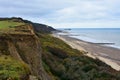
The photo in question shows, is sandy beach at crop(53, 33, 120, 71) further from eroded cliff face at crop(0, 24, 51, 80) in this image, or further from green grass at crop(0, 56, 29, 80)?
green grass at crop(0, 56, 29, 80)

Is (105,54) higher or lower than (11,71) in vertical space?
lower

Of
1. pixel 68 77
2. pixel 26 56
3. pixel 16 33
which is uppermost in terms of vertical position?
pixel 16 33

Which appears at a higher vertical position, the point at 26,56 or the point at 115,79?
the point at 26,56

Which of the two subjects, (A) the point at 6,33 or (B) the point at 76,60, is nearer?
(A) the point at 6,33

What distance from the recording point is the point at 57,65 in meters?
28.6

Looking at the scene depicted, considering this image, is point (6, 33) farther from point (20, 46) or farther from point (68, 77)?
point (68, 77)

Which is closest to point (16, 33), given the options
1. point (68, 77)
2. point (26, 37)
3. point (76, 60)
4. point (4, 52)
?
point (26, 37)

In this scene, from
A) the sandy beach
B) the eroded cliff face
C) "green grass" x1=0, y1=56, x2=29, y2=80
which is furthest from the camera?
the sandy beach

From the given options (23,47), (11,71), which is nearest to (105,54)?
(23,47)

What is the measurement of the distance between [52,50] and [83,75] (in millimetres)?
9905

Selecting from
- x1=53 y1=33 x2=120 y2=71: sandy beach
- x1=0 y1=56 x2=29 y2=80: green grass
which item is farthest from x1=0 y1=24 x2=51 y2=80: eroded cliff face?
x1=53 y1=33 x2=120 y2=71: sandy beach

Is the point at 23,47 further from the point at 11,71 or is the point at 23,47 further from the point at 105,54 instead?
the point at 105,54

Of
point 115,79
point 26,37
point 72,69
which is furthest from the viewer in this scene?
point 72,69

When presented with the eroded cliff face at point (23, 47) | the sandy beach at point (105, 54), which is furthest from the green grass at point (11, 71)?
the sandy beach at point (105, 54)
